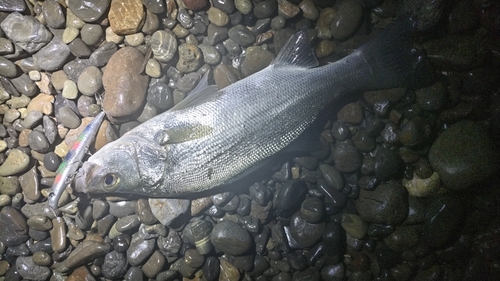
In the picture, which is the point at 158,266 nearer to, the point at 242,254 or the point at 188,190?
the point at 242,254

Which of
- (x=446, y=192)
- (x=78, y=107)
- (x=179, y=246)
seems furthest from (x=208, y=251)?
(x=446, y=192)

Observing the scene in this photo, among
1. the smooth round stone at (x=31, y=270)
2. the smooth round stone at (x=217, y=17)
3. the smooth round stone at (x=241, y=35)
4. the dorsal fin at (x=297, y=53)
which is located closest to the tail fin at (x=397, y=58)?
the dorsal fin at (x=297, y=53)

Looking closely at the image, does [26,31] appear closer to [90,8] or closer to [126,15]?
[90,8]

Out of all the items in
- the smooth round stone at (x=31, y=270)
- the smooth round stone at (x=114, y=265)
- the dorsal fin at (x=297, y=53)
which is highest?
the dorsal fin at (x=297, y=53)

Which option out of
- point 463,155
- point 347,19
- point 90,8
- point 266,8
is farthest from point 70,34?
point 463,155

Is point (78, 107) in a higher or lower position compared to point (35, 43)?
lower

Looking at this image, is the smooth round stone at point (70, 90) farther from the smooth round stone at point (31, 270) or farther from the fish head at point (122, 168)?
the smooth round stone at point (31, 270)
